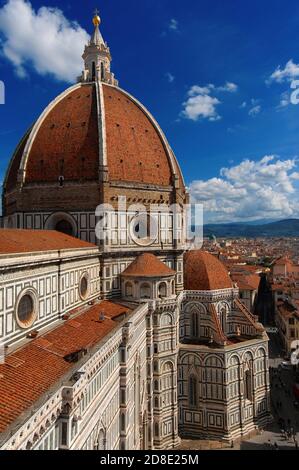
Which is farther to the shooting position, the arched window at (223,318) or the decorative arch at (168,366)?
the arched window at (223,318)

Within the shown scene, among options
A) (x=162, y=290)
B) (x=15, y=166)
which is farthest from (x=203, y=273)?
(x=15, y=166)

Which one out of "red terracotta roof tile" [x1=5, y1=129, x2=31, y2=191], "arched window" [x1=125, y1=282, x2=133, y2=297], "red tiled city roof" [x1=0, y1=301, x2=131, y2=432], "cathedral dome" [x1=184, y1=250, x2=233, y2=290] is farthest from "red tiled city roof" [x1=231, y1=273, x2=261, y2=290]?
"red tiled city roof" [x1=0, y1=301, x2=131, y2=432]

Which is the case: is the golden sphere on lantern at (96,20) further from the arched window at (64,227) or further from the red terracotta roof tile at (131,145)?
the arched window at (64,227)

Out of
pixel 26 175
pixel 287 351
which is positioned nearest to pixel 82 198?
pixel 26 175

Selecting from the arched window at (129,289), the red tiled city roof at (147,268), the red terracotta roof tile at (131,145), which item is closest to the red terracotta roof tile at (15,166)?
the red terracotta roof tile at (131,145)

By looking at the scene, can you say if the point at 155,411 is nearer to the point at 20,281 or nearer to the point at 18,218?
the point at 20,281

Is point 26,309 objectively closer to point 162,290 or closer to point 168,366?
point 162,290
